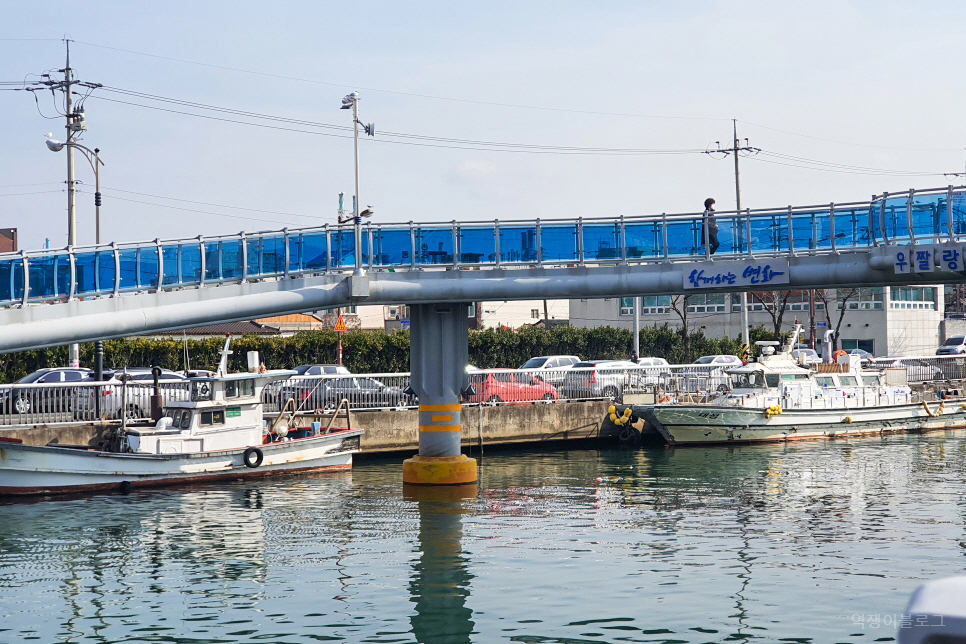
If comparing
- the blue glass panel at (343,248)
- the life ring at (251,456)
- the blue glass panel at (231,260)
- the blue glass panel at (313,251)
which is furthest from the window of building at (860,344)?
the blue glass panel at (231,260)

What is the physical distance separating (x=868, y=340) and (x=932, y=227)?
184 ft

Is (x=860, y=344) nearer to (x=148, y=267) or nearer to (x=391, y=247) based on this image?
(x=391, y=247)

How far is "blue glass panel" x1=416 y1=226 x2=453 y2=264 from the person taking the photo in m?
27.5

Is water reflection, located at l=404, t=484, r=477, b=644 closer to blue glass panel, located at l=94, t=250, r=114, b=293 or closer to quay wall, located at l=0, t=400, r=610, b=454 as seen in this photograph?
blue glass panel, located at l=94, t=250, r=114, b=293

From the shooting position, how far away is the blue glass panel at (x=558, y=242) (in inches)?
1083

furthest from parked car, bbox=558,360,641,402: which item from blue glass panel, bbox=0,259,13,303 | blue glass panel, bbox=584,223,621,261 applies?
blue glass panel, bbox=0,259,13,303

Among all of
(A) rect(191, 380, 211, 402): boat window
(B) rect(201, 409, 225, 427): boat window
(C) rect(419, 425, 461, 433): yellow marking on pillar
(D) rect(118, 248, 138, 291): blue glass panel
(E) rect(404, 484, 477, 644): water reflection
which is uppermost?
(D) rect(118, 248, 138, 291): blue glass panel

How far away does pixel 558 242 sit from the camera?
27.5m

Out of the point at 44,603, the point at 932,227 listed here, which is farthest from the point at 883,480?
the point at 44,603

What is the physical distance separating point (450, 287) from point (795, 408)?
20.9 meters

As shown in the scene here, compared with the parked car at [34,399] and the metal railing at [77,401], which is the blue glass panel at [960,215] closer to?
the metal railing at [77,401]

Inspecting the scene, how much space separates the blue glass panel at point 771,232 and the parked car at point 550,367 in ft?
50.2

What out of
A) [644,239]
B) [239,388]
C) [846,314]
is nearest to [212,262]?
[239,388]

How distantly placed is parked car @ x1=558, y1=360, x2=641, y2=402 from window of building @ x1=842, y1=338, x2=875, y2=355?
39.9m
